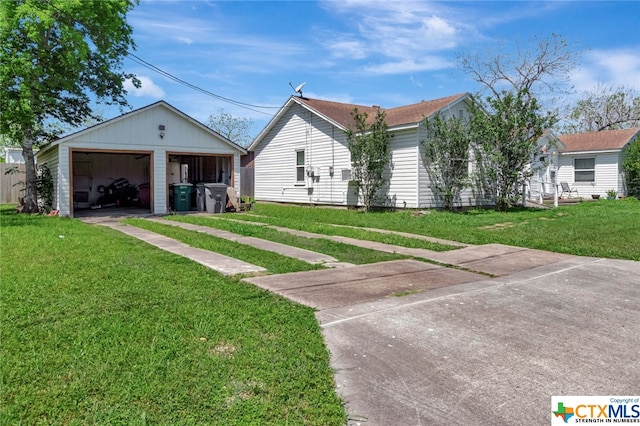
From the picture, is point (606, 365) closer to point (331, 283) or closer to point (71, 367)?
point (331, 283)

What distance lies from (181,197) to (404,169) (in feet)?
27.5

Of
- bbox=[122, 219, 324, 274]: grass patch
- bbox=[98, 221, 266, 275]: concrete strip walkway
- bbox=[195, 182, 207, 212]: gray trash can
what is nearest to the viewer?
bbox=[98, 221, 266, 275]: concrete strip walkway

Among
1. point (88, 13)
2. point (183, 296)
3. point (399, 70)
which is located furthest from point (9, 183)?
point (183, 296)

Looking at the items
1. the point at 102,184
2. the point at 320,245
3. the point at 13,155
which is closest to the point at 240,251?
the point at 320,245

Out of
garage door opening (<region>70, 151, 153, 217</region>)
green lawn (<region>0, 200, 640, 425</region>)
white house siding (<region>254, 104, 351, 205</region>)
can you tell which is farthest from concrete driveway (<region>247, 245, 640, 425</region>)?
garage door opening (<region>70, 151, 153, 217</region>)

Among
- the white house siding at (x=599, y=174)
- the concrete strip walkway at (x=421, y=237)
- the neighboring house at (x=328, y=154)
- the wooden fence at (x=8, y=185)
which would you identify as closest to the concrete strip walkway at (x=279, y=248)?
the concrete strip walkway at (x=421, y=237)

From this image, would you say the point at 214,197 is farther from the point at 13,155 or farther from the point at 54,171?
the point at 13,155

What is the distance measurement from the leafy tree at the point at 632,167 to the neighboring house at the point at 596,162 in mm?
253

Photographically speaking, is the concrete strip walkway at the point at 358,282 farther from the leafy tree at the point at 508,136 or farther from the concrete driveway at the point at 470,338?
the leafy tree at the point at 508,136

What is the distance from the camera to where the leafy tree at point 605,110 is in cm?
3603

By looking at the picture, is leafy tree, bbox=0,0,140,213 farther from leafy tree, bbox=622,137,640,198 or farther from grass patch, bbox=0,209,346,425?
leafy tree, bbox=622,137,640,198

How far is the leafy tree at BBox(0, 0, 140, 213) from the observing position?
1423cm

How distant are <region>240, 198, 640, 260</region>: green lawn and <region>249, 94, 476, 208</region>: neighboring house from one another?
46.5 inches

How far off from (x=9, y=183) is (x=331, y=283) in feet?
74.4
